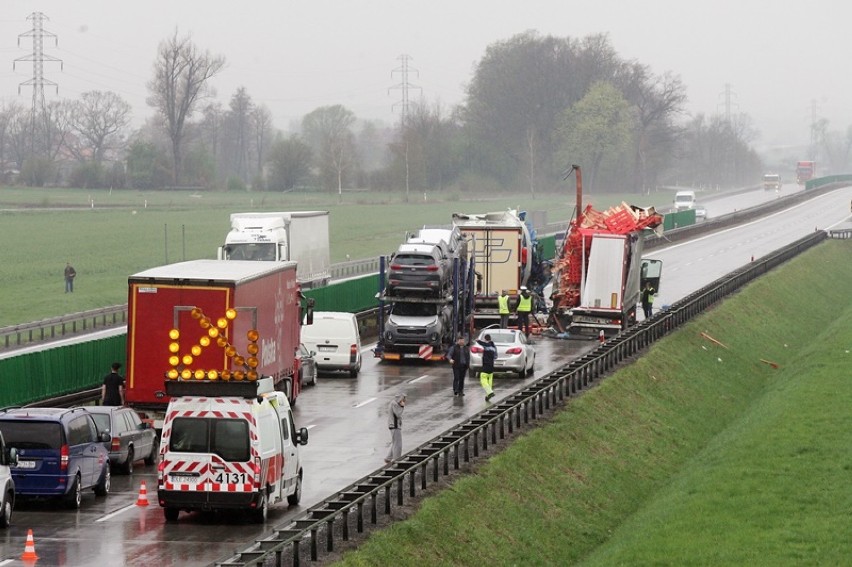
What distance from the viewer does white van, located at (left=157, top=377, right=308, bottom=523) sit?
23078 mm

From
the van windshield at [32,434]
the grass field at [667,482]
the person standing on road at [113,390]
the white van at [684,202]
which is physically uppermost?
the white van at [684,202]

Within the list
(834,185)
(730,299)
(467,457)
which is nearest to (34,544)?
(467,457)

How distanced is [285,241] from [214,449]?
1466 inches

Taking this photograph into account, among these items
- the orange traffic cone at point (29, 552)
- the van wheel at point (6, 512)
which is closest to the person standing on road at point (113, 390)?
the van wheel at point (6, 512)

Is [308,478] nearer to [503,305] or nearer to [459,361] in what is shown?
[459,361]

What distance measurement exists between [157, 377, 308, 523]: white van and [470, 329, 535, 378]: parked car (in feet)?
66.0

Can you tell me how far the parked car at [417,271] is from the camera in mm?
46406

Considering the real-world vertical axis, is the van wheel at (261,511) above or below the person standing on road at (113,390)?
below

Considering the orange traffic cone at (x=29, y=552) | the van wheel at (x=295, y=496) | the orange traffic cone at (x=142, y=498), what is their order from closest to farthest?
the orange traffic cone at (x=29, y=552) → the van wheel at (x=295, y=496) → the orange traffic cone at (x=142, y=498)

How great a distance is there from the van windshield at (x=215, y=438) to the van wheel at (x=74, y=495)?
8.35ft

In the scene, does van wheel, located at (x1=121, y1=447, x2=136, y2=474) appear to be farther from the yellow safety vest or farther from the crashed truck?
the crashed truck

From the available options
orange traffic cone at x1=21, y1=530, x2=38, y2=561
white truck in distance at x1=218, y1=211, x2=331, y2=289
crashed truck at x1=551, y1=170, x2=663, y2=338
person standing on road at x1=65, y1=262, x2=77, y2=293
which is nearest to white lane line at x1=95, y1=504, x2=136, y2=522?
orange traffic cone at x1=21, y1=530, x2=38, y2=561

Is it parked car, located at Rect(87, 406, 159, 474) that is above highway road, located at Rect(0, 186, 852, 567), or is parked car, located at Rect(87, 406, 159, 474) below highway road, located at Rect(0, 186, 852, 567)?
above

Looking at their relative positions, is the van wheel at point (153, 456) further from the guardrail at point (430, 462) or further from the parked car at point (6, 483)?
the parked car at point (6, 483)
